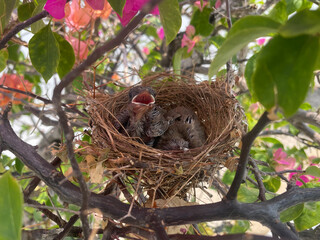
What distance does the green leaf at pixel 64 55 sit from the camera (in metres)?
0.77

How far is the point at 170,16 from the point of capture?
0.57 metres

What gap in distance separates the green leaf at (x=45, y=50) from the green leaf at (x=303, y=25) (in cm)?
54

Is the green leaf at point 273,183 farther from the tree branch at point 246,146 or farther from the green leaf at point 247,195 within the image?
the tree branch at point 246,146

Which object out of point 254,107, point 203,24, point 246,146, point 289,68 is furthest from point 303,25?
point 254,107

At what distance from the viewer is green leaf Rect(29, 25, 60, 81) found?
27.9 inches

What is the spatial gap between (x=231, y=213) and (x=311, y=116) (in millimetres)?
876

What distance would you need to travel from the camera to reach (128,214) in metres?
0.57

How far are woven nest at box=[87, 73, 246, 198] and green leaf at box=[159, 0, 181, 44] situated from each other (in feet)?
0.52

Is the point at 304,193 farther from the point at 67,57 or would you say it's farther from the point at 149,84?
the point at 149,84

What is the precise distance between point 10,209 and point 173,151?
0.59 metres

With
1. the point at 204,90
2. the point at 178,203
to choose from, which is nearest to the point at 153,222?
the point at 178,203

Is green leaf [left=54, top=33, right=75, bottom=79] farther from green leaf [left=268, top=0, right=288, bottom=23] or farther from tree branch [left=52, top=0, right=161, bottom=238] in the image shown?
green leaf [left=268, top=0, right=288, bottom=23]

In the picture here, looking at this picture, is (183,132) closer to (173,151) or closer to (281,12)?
(173,151)

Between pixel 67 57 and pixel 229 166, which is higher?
pixel 67 57
